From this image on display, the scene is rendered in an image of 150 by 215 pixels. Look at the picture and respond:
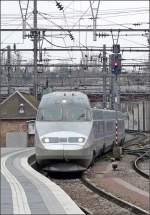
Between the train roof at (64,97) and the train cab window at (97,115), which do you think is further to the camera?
the train cab window at (97,115)

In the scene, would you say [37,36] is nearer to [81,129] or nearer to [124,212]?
[81,129]

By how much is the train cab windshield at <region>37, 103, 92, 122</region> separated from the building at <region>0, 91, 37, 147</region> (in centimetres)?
2585

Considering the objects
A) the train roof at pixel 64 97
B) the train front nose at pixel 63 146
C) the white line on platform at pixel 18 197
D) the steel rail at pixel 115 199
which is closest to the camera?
the white line on platform at pixel 18 197

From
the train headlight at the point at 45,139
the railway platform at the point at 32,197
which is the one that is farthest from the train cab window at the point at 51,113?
the railway platform at the point at 32,197

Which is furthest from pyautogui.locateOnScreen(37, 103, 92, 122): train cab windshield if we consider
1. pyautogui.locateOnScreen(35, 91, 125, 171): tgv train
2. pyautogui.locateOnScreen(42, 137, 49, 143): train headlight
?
pyautogui.locateOnScreen(42, 137, 49, 143): train headlight

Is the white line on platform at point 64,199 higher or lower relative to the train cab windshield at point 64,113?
lower

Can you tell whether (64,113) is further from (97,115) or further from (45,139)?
(97,115)

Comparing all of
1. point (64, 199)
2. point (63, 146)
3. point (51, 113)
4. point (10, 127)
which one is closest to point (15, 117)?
point (10, 127)

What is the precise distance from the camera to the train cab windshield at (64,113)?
73.7ft

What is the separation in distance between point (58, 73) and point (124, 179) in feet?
119

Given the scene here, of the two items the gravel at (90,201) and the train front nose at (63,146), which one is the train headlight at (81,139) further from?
the gravel at (90,201)

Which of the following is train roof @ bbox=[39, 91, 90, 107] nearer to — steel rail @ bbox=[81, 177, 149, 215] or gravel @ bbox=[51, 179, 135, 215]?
steel rail @ bbox=[81, 177, 149, 215]

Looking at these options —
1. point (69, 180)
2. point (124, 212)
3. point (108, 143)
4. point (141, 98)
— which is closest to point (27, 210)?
point (124, 212)

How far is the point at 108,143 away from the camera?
31.6m
